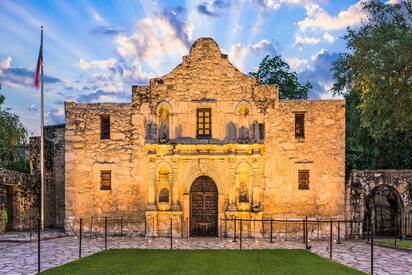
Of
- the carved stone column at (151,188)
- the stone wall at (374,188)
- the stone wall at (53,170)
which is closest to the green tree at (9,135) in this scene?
the stone wall at (53,170)

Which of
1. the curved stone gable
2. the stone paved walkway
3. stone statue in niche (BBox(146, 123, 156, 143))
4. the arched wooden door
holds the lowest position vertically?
the stone paved walkway

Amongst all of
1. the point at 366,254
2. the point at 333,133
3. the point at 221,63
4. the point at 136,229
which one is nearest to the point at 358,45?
the point at 333,133

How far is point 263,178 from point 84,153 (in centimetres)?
906

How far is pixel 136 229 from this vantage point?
22.6 m

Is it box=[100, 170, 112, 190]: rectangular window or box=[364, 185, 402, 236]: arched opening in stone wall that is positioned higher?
box=[100, 170, 112, 190]: rectangular window

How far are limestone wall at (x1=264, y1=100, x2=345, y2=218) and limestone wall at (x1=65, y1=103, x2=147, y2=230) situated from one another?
6433 mm

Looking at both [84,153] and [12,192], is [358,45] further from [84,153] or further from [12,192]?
[12,192]

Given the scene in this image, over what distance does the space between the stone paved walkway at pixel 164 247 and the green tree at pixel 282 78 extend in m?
18.0

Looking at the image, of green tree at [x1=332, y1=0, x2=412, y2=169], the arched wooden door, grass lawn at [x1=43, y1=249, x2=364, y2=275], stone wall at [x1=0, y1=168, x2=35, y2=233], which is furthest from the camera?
stone wall at [x1=0, y1=168, x2=35, y2=233]

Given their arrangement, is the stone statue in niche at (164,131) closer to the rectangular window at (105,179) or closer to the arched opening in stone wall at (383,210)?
the rectangular window at (105,179)

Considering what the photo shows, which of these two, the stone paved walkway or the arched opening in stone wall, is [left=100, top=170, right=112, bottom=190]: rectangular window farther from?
the arched opening in stone wall

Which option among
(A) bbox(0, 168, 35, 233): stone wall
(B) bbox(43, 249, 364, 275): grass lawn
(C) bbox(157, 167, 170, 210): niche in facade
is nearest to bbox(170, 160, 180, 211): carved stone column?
(C) bbox(157, 167, 170, 210): niche in facade

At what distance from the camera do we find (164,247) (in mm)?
18938

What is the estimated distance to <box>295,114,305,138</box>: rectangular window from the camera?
2262 cm
